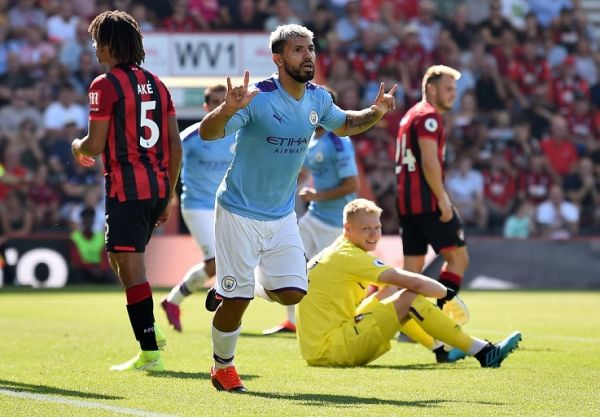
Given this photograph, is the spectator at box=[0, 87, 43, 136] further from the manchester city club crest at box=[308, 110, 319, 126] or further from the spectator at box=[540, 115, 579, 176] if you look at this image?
the manchester city club crest at box=[308, 110, 319, 126]

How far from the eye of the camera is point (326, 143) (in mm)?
12008

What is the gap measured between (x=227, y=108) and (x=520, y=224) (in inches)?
632

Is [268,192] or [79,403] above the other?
[268,192]

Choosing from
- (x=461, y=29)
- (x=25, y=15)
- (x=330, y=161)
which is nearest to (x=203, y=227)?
(x=330, y=161)

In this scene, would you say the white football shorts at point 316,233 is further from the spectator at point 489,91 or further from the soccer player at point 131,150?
the spectator at point 489,91

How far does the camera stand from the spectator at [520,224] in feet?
73.1

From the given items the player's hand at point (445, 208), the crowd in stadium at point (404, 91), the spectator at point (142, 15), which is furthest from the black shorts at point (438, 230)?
the spectator at point (142, 15)

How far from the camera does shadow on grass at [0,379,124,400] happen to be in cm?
723

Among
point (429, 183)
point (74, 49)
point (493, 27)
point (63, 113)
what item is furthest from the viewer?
point (493, 27)

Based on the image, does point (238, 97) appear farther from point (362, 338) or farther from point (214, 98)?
point (214, 98)

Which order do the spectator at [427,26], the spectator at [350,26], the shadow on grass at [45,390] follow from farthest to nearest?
the spectator at [427,26] → the spectator at [350,26] → the shadow on grass at [45,390]

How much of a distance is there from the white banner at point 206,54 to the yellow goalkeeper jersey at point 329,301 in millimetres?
12868

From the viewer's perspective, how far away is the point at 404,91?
77.9 ft

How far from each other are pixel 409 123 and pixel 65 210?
12.2m
